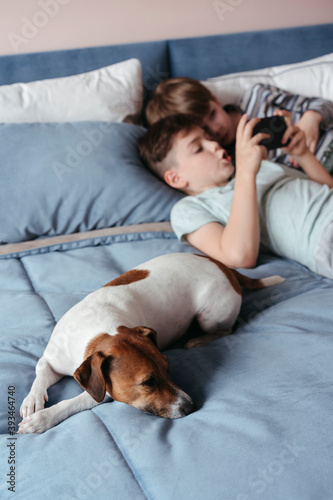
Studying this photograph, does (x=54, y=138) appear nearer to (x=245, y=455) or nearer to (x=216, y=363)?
(x=216, y=363)

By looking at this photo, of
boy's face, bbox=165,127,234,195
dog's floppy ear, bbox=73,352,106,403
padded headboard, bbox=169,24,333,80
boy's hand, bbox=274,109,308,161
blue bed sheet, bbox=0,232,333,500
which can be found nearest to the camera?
blue bed sheet, bbox=0,232,333,500

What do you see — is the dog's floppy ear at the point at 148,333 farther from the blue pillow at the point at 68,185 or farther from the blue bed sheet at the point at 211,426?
the blue pillow at the point at 68,185

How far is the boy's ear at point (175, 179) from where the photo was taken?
1.87 meters

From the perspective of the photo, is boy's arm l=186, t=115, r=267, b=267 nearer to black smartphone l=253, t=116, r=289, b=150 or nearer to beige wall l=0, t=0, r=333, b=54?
black smartphone l=253, t=116, r=289, b=150

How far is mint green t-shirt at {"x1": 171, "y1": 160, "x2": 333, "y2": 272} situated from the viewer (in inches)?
56.8

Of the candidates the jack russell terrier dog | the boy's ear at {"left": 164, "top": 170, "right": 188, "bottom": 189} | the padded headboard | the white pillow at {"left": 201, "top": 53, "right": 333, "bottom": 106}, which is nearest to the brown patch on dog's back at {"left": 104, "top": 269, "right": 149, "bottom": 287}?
the jack russell terrier dog

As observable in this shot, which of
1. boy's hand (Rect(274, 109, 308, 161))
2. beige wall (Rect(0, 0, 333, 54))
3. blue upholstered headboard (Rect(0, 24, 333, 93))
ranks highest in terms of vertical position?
beige wall (Rect(0, 0, 333, 54))

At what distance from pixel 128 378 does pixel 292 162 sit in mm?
1416

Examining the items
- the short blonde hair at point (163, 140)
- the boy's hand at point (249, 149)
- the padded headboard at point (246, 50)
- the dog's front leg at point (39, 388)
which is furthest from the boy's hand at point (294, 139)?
the dog's front leg at point (39, 388)

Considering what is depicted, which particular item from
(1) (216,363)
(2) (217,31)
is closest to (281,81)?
(2) (217,31)

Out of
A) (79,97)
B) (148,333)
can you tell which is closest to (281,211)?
(148,333)

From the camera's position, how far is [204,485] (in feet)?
2.10

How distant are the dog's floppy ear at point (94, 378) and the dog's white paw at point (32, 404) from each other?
0.36 ft

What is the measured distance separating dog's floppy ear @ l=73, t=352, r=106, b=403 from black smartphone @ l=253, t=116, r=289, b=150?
1017 millimetres
